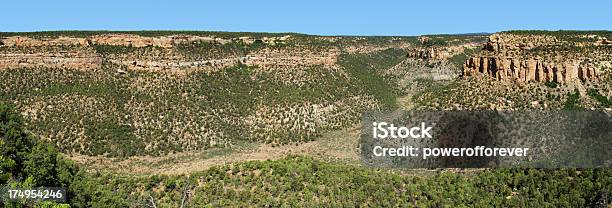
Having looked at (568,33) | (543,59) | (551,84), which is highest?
(568,33)

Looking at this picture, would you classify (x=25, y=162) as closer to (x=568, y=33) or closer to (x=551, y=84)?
(x=551, y=84)

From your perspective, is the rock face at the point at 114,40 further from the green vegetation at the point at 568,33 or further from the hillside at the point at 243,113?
the green vegetation at the point at 568,33

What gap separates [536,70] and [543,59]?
3.78 ft

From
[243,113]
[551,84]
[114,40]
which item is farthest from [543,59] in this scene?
[114,40]

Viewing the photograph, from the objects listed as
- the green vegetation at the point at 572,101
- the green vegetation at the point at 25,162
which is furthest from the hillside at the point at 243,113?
the green vegetation at the point at 572,101

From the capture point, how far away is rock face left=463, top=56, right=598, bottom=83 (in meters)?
53.7

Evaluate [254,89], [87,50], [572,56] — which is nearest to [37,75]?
[87,50]

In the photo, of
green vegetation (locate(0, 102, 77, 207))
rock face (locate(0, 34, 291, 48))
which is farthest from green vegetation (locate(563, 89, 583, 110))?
green vegetation (locate(0, 102, 77, 207))

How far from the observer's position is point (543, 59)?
5503cm

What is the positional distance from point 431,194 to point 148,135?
26.5 meters

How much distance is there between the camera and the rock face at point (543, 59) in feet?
176

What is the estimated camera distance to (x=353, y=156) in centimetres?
4844

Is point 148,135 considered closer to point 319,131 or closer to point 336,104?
point 319,131

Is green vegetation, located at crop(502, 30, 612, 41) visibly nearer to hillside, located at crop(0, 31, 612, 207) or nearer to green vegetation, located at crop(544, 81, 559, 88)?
hillside, located at crop(0, 31, 612, 207)
